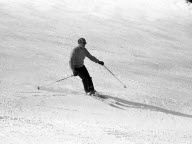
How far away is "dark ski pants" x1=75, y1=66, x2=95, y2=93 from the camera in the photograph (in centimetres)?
1196

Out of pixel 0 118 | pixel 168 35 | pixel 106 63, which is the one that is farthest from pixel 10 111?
pixel 168 35

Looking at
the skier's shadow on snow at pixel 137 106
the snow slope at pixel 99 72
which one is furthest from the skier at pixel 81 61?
the skier's shadow on snow at pixel 137 106

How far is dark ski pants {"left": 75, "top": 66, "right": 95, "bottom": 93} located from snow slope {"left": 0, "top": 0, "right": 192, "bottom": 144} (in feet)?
0.85

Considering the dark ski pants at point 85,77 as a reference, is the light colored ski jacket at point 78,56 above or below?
above

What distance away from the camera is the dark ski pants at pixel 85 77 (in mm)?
11961

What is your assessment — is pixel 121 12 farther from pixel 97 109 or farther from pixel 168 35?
pixel 97 109

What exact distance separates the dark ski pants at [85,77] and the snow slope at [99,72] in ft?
0.85

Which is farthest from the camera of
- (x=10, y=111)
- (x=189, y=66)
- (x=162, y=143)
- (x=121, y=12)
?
(x=121, y=12)

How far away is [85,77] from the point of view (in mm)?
12031

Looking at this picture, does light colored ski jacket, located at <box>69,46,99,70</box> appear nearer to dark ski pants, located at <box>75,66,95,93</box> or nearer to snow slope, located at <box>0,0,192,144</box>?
dark ski pants, located at <box>75,66,95,93</box>

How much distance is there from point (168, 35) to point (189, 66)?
5714mm

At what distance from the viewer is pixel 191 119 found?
36.8 feet

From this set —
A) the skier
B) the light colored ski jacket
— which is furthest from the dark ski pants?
the light colored ski jacket

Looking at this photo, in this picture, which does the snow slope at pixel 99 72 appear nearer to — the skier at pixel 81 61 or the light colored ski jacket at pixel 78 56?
the skier at pixel 81 61
